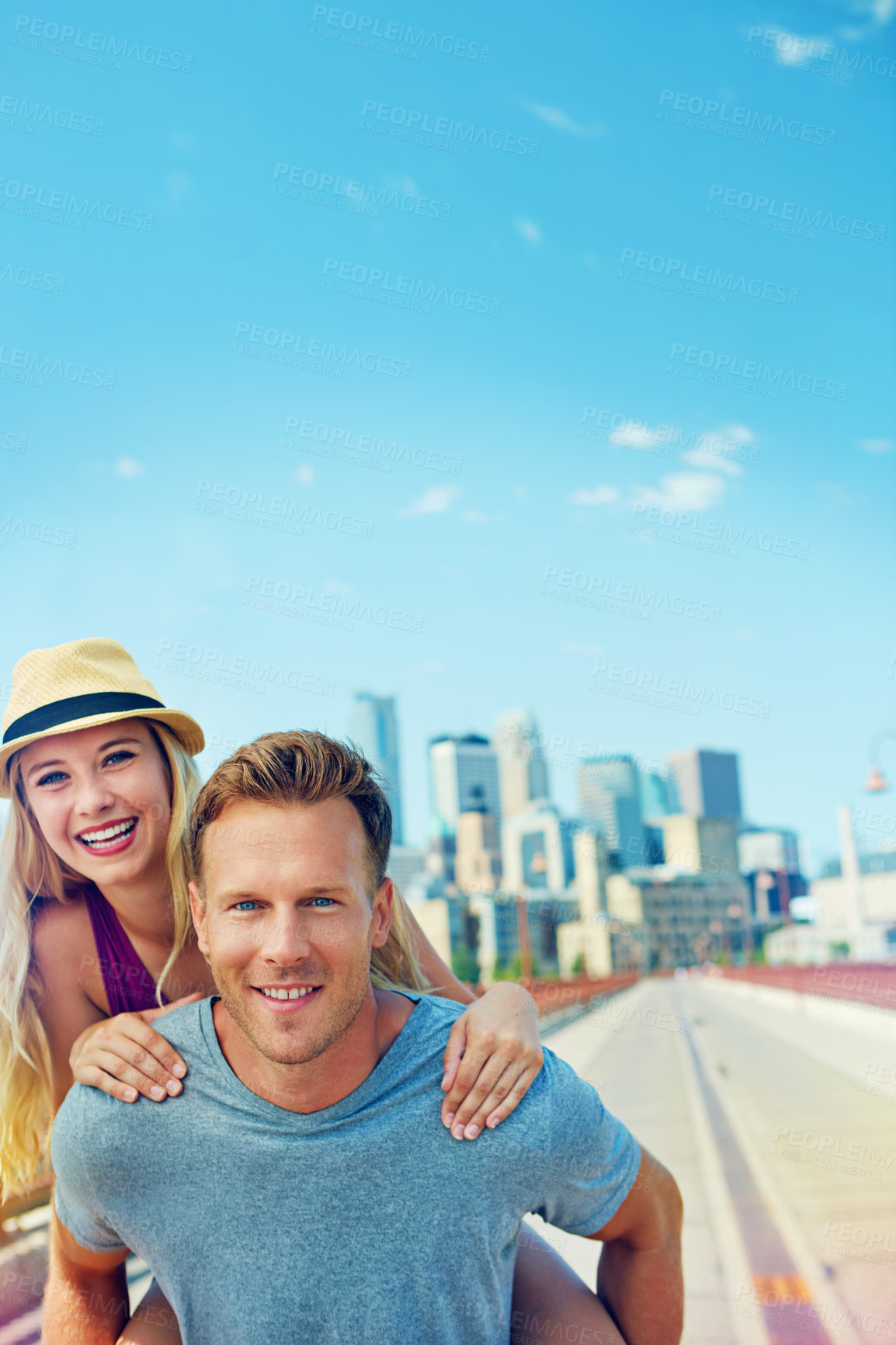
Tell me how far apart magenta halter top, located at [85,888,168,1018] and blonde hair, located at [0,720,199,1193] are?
9 centimetres

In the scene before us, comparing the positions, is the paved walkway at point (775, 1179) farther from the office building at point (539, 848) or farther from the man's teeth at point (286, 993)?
the office building at point (539, 848)

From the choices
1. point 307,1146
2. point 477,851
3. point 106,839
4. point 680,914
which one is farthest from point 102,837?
point 680,914

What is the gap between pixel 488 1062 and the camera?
2.40 m

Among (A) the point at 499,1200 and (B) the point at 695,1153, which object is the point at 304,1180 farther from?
(B) the point at 695,1153

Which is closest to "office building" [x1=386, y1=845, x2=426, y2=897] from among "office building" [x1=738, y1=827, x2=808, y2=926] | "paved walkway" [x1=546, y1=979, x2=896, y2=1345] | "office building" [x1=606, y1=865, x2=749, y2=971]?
"office building" [x1=606, y1=865, x2=749, y2=971]

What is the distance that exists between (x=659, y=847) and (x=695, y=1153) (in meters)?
155

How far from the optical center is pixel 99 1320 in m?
→ 2.69

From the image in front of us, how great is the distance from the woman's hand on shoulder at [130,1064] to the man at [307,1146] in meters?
0.04

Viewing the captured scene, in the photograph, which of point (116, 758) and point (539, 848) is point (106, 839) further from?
point (539, 848)

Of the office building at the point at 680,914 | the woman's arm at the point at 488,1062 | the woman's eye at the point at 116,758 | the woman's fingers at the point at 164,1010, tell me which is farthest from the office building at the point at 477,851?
the woman's arm at the point at 488,1062

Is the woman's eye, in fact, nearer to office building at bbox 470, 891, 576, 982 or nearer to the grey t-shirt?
the grey t-shirt

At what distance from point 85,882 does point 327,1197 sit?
1420 mm

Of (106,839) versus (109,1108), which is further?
(106,839)

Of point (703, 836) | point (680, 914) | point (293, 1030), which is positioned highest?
point (703, 836)
